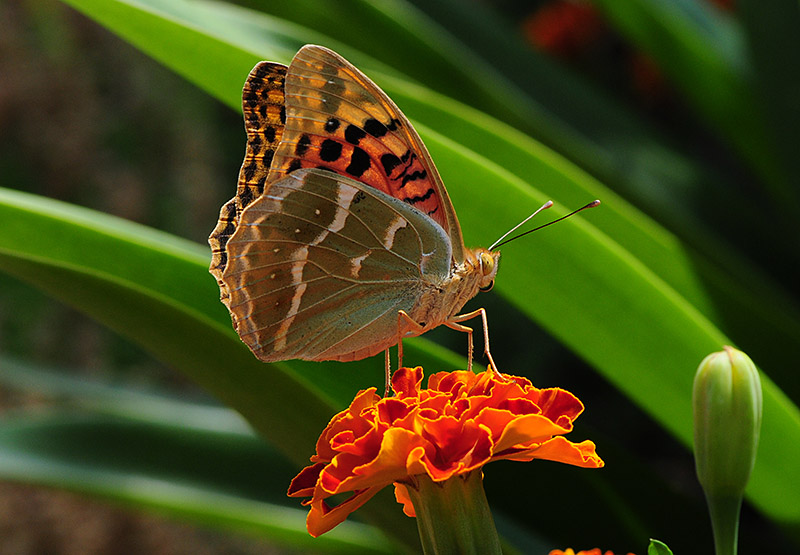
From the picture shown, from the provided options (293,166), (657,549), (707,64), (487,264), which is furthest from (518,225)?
(707,64)

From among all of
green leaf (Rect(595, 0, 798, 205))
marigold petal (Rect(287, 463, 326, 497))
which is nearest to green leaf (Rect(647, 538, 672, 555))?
marigold petal (Rect(287, 463, 326, 497))

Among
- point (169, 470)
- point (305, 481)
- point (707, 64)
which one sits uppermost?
point (707, 64)

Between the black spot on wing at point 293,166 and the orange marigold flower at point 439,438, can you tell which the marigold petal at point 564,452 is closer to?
the orange marigold flower at point 439,438

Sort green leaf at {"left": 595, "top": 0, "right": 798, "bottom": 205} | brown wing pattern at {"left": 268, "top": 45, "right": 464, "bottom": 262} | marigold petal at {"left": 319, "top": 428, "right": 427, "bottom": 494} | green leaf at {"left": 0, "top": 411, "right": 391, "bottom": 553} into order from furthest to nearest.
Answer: green leaf at {"left": 595, "top": 0, "right": 798, "bottom": 205} < green leaf at {"left": 0, "top": 411, "right": 391, "bottom": 553} < brown wing pattern at {"left": 268, "top": 45, "right": 464, "bottom": 262} < marigold petal at {"left": 319, "top": 428, "right": 427, "bottom": 494}

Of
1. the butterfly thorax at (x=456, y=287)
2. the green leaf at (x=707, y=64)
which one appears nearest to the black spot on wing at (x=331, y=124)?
the butterfly thorax at (x=456, y=287)

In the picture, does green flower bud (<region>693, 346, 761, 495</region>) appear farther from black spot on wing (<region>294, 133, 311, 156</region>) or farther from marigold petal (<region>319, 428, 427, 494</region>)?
black spot on wing (<region>294, 133, 311, 156</region>)

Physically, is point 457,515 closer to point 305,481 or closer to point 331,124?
point 305,481

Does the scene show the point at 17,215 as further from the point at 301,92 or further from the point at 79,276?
the point at 301,92
